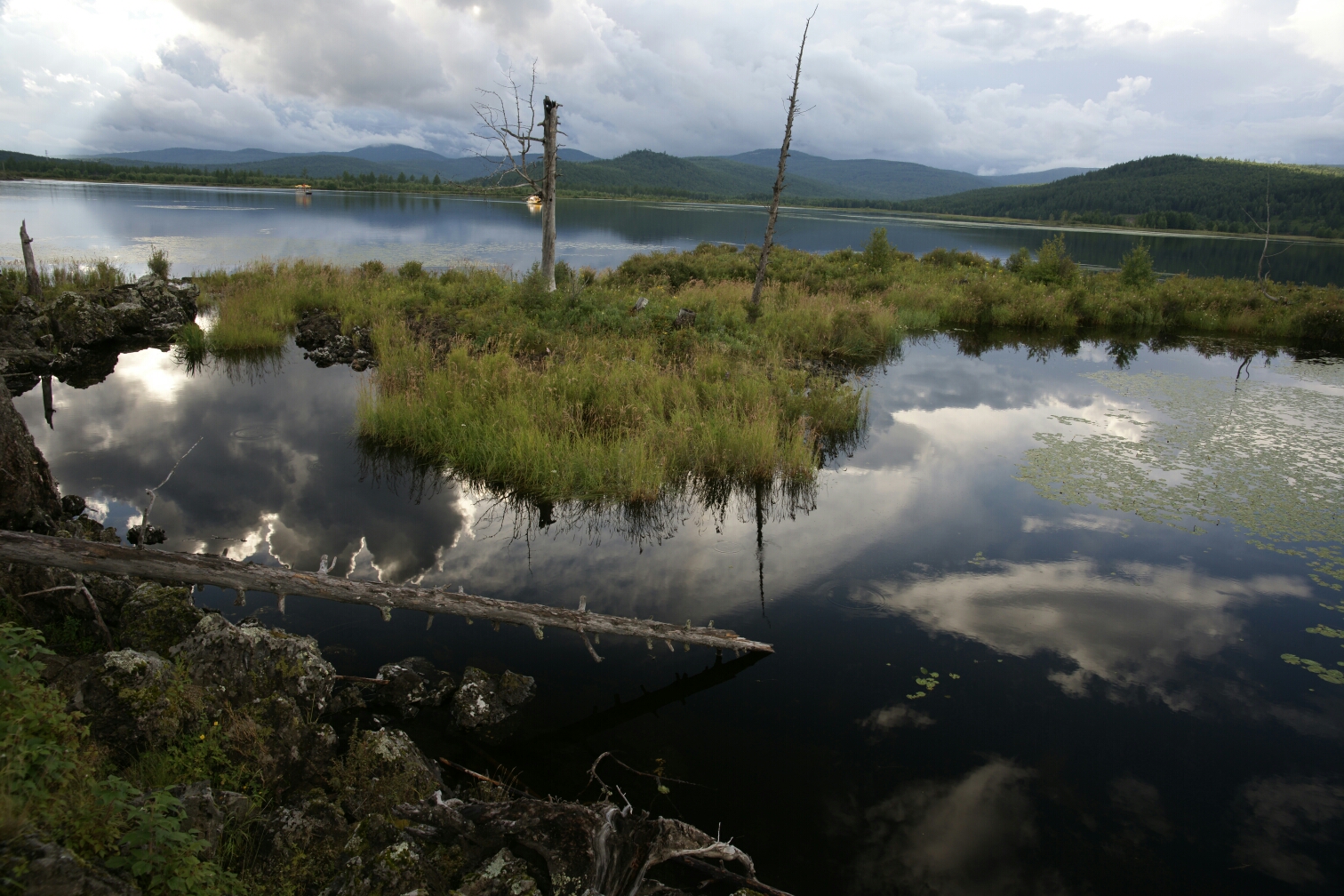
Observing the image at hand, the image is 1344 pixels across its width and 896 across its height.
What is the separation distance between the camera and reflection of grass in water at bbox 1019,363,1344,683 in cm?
853

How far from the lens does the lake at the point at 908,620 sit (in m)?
4.33

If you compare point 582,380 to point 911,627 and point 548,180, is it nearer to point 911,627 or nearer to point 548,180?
point 911,627

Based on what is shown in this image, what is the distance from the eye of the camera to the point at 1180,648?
6250mm

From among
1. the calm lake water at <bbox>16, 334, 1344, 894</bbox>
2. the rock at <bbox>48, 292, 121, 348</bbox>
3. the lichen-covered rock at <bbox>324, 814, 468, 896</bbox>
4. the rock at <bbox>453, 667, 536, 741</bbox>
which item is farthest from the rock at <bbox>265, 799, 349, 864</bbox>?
the rock at <bbox>48, 292, 121, 348</bbox>

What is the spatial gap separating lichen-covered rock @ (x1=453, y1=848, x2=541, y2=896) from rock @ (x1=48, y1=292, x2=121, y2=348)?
17.8 m

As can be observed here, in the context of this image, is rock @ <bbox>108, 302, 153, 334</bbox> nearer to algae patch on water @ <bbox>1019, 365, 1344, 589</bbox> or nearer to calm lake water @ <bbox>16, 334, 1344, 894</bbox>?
calm lake water @ <bbox>16, 334, 1344, 894</bbox>

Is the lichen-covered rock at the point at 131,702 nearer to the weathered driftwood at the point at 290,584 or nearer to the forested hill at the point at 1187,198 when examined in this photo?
the weathered driftwood at the point at 290,584

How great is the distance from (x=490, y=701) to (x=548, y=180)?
1594 centimetres

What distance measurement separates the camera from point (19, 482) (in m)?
5.64

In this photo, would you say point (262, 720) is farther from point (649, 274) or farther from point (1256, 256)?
point (1256, 256)

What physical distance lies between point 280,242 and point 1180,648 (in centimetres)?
4208

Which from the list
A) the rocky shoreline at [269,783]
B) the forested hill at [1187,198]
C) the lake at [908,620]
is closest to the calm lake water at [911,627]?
the lake at [908,620]

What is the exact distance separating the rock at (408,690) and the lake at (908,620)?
0.25m

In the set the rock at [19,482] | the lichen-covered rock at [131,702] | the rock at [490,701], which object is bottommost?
the rock at [490,701]
